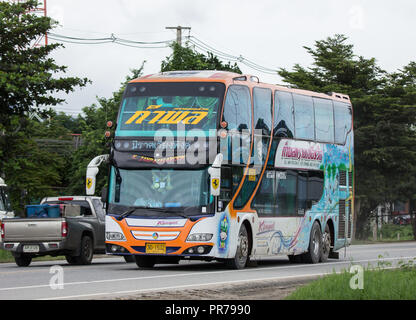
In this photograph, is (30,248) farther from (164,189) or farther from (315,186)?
(315,186)

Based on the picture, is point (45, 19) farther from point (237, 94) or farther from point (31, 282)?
point (31, 282)

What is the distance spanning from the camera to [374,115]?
57312mm

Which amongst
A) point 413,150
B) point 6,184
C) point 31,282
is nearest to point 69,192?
point 6,184

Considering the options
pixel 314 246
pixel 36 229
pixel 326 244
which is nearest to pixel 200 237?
pixel 36 229

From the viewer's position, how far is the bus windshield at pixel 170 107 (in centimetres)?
2145

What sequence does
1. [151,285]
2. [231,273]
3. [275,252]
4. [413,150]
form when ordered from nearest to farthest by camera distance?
[151,285] < [231,273] < [275,252] < [413,150]

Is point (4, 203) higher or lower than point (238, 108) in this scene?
lower

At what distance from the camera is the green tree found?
57.2 m

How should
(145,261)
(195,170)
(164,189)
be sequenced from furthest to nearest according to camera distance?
(145,261)
(164,189)
(195,170)

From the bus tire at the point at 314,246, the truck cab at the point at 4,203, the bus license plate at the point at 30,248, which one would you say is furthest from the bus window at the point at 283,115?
the truck cab at the point at 4,203

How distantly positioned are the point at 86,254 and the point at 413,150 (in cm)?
3579

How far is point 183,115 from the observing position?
2155 cm

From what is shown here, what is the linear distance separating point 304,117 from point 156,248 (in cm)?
705

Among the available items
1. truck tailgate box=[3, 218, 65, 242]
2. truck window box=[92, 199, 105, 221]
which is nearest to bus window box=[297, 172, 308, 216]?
truck window box=[92, 199, 105, 221]
